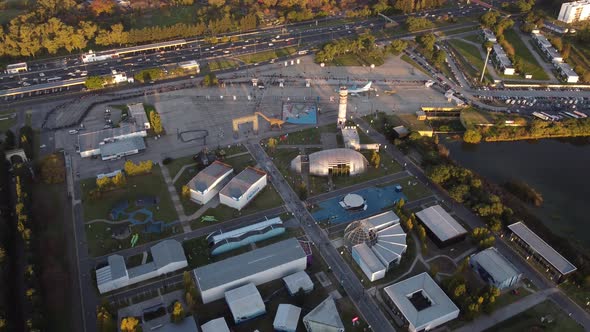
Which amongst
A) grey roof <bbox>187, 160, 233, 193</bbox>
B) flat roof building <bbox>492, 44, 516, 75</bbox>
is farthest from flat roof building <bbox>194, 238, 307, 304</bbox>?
flat roof building <bbox>492, 44, 516, 75</bbox>

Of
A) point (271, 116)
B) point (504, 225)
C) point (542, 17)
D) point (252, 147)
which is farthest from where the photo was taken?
point (542, 17)

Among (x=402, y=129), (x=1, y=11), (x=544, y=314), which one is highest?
(x=1, y=11)

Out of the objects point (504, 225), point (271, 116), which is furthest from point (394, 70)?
point (504, 225)

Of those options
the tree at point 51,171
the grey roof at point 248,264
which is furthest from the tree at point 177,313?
the tree at point 51,171

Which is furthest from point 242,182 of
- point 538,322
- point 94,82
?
point 94,82

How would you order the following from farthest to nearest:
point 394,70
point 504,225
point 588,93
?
point 394,70 < point 588,93 < point 504,225

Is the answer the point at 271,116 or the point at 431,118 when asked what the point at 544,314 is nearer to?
the point at 431,118

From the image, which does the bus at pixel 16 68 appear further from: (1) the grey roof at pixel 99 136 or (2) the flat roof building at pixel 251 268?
(2) the flat roof building at pixel 251 268

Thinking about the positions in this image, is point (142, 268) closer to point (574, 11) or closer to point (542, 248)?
point (542, 248)
